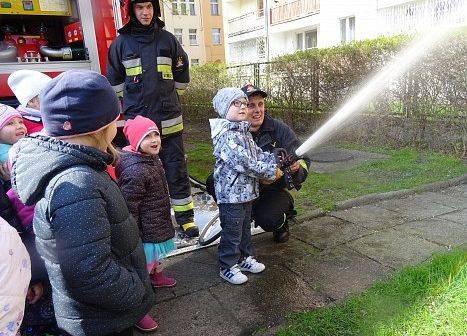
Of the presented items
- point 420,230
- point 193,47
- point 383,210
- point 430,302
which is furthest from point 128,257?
point 193,47

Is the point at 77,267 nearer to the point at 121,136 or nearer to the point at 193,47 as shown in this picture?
the point at 121,136

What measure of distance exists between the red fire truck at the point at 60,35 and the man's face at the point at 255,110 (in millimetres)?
1954

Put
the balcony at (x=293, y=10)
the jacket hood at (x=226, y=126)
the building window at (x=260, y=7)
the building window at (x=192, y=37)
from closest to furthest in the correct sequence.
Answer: the jacket hood at (x=226, y=126), the balcony at (x=293, y=10), the building window at (x=260, y=7), the building window at (x=192, y=37)

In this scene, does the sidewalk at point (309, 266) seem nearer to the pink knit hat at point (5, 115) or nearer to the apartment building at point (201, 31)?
the pink knit hat at point (5, 115)

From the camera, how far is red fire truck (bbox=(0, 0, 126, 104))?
171 inches

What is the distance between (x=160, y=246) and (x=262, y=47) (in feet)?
87.0

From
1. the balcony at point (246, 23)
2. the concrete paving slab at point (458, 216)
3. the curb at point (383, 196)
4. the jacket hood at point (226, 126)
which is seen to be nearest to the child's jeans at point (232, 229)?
the jacket hood at point (226, 126)

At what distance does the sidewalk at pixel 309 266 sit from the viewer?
2789mm

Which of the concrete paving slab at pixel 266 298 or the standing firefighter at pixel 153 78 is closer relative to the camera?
the concrete paving slab at pixel 266 298

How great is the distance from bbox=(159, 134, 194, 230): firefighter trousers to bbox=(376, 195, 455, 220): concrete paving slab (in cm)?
226

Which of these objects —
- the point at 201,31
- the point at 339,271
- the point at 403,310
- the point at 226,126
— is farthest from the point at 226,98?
the point at 201,31

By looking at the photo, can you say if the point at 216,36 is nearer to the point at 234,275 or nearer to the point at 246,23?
the point at 246,23

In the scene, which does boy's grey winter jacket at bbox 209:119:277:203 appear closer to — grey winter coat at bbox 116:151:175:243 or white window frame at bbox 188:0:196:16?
grey winter coat at bbox 116:151:175:243

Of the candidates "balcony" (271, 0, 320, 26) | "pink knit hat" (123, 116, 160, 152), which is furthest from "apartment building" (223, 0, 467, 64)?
"pink knit hat" (123, 116, 160, 152)
